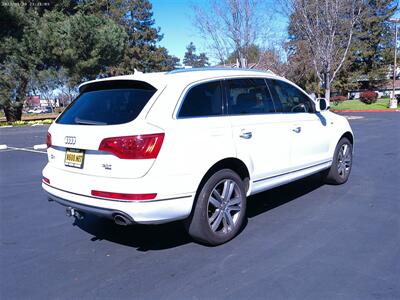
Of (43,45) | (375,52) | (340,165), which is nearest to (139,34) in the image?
(43,45)

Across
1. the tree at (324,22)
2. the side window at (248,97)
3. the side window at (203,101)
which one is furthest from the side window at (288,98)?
the tree at (324,22)

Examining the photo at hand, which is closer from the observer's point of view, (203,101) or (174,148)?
(174,148)

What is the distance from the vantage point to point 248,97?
4512 mm

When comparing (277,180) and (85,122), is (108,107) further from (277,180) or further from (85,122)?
(277,180)

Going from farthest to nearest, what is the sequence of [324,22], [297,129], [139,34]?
[139,34] < [324,22] < [297,129]

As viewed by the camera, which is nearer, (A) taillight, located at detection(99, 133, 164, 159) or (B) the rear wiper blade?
(A) taillight, located at detection(99, 133, 164, 159)

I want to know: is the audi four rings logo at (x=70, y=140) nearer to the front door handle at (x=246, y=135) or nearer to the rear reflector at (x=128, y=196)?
the rear reflector at (x=128, y=196)

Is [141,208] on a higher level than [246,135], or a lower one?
lower

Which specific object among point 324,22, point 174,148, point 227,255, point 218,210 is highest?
point 324,22

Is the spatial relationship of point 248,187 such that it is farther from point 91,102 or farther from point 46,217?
point 46,217

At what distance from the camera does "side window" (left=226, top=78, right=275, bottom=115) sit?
4.29 metres

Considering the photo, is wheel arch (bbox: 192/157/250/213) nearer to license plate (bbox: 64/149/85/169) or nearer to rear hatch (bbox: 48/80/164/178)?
rear hatch (bbox: 48/80/164/178)

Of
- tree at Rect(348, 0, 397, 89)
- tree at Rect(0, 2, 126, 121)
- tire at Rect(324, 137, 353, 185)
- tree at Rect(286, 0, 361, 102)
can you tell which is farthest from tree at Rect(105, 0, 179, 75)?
tire at Rect(324, 137, 353, 185)

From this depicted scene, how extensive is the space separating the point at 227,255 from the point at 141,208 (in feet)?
3.41
